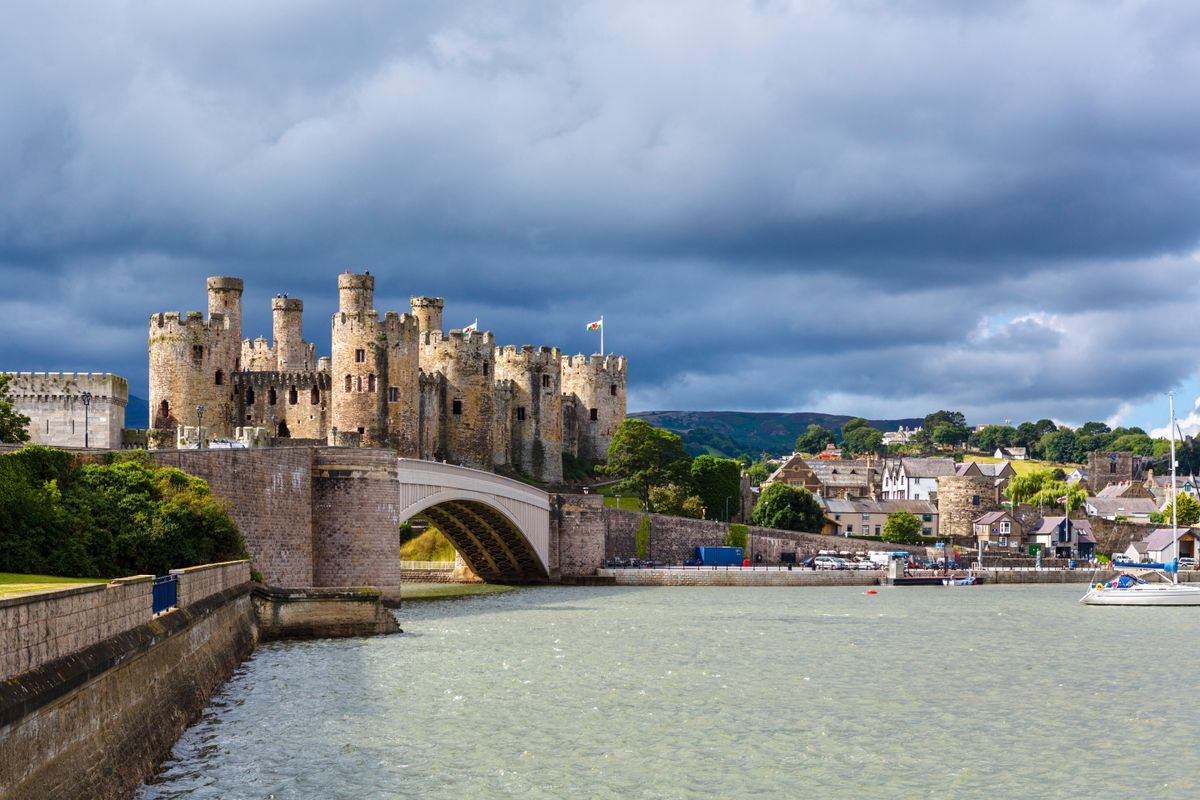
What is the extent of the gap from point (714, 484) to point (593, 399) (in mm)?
9804

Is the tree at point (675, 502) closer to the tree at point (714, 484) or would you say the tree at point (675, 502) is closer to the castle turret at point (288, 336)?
the tree at point (714, 484)

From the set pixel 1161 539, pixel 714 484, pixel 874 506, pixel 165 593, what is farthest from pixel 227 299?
pixel 1161 539

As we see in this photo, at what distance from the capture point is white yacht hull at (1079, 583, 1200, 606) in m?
60.5

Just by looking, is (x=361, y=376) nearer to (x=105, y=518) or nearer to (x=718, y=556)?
(x=718, y=556)

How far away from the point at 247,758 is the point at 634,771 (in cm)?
539

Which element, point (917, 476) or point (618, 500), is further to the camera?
point (917, 476)

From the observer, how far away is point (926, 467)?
12588 centimetres

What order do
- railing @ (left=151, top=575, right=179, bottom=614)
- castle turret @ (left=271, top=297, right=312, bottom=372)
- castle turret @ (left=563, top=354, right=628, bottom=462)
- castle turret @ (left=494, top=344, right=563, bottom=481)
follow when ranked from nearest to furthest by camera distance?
railing @ (left=151, top=575, right=179, bottom=614), castle turret @ (left=271, top=297, right=312, bottom=372), castle turret @ (left=494, top=344, right=563, bottom=481), castle turret @ (left=563, top=354, right=628, bottom=462)

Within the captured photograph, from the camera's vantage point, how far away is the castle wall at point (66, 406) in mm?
50344

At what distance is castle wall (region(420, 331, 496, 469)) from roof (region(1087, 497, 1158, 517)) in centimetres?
6646

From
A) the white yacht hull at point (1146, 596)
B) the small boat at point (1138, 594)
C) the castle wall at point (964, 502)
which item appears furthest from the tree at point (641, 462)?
the white yacht hull at point (1146, 596)

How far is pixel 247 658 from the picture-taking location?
101ft

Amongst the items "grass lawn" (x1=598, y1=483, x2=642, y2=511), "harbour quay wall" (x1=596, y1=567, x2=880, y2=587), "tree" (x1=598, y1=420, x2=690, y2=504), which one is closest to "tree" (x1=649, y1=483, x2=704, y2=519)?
"tree" (x1=598, y1=420, x2=690, y2=504)

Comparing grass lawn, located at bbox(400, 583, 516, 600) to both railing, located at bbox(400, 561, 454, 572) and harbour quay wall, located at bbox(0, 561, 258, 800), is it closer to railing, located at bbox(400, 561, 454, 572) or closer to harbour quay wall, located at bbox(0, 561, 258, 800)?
railing, located at bbox(400, 561, 454, 572)
